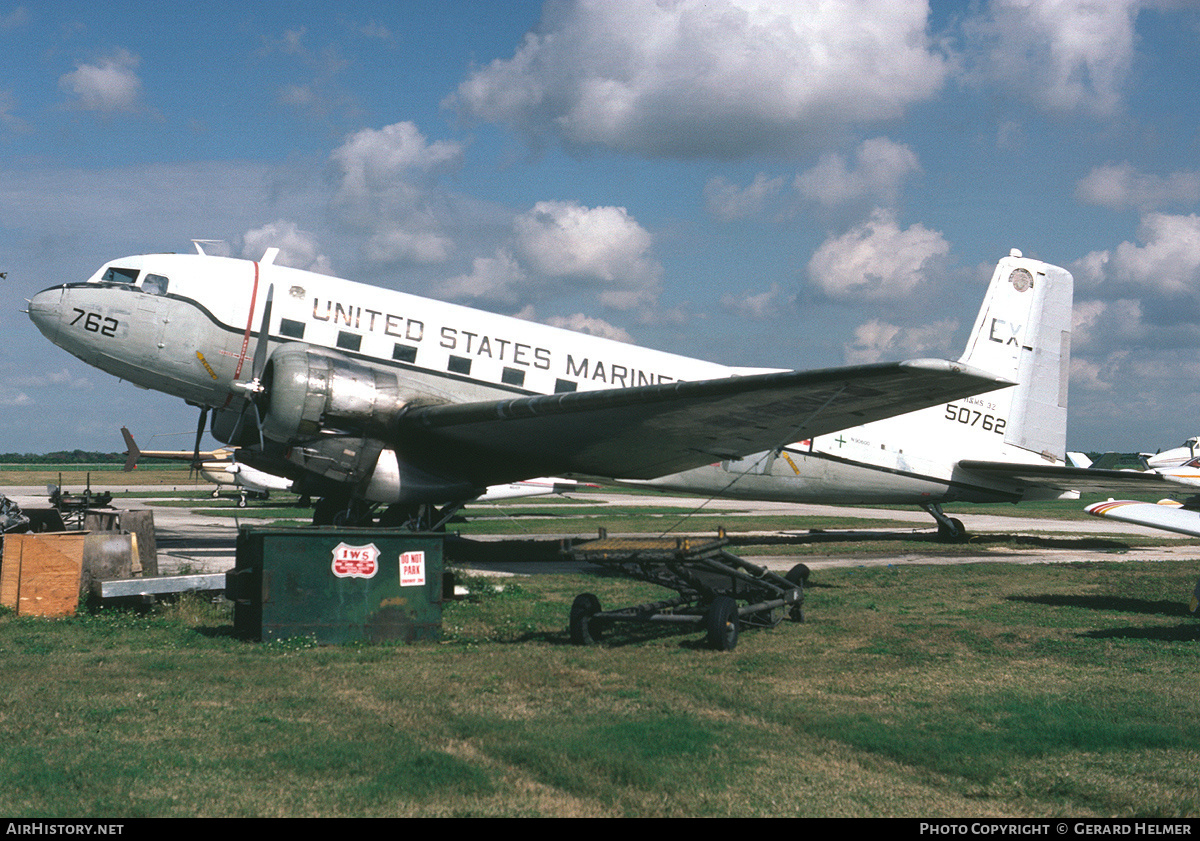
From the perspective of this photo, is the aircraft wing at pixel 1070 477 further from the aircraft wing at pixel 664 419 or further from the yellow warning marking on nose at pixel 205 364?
the yellow warning marking on nose at pixel 205 364

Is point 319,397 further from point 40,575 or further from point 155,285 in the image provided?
point 155,285

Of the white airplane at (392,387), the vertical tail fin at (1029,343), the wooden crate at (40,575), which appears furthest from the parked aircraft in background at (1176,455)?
the wooden crate at (40,575)

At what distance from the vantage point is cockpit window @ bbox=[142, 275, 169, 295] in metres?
17.8

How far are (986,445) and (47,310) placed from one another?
23550 mm

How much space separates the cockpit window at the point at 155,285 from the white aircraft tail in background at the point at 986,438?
44.2 ft

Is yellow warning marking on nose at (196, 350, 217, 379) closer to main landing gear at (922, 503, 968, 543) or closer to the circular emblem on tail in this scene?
main landing gear at (922, 503, 968, 543)

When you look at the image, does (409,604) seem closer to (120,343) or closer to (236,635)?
(236,635)

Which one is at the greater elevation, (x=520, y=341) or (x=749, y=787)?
(x=520, y=341)

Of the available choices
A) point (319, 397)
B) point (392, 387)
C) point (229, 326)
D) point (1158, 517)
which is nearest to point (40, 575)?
point (319, 397)

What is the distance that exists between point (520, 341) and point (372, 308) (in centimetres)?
324

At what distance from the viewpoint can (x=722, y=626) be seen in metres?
10.0

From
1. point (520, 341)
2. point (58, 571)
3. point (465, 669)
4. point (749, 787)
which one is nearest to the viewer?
point (749, 787)

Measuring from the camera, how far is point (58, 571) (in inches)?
474
